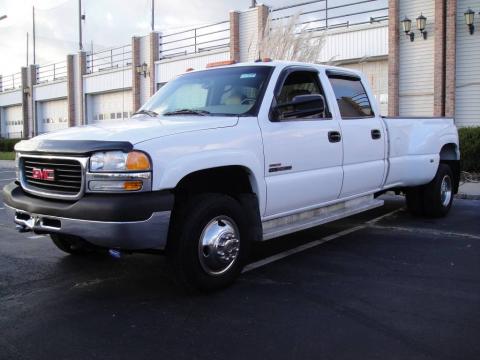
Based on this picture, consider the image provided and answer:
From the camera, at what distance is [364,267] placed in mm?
5418

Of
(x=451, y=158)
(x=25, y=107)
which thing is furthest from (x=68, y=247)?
(x=25, y=107)

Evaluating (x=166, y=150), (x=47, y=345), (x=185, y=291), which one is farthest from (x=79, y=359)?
(x=166, y=150)

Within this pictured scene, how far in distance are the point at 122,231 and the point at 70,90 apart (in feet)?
116

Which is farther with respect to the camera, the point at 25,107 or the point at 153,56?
the point at 25,107

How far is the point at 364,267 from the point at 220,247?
1.71 meters

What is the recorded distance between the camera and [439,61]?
732 inches

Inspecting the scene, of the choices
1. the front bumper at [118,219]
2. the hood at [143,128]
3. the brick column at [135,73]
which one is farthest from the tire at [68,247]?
the brick column at [135,73]

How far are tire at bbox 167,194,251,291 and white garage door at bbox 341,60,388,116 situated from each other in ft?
55.1

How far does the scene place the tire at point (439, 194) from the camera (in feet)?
26.0

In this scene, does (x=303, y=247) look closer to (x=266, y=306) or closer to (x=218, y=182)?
(x=218, y=182)

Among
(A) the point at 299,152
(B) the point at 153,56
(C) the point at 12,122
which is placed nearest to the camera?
(A) the point at 299,152

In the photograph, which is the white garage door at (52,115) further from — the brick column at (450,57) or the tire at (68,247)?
the tire at (68,247)

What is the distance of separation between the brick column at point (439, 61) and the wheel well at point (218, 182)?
1558 cm

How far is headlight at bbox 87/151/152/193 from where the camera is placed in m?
3.96
